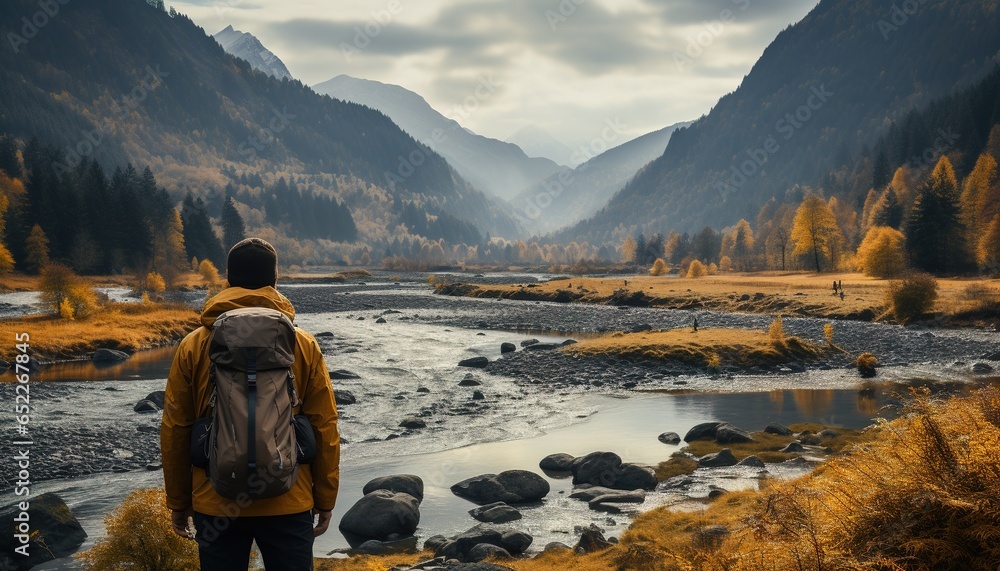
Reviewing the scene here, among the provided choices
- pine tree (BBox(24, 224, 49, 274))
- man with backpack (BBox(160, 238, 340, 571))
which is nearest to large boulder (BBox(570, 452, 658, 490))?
man with backpack (BBox(160, 238, 340, 571))

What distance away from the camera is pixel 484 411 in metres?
32.2

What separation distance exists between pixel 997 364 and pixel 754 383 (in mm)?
15150

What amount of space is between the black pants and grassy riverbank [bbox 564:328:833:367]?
39.9 metres

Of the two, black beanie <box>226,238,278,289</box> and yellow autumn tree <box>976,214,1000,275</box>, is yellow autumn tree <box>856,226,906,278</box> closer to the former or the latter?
yellow autumn tree <box>976,214,1000,275</box>

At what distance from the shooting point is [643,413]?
104 feet

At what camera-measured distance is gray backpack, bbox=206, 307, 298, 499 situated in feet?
18.1

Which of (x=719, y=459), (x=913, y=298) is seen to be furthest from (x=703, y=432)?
(x=913, y=298)

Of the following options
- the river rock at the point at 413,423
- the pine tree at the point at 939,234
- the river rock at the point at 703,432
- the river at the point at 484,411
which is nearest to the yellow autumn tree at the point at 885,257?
the pine tree at the point at 939,234

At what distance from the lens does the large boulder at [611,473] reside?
2061 centimetres

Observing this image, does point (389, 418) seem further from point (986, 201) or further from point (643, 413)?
point (986, 201)

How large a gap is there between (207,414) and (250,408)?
0.67m

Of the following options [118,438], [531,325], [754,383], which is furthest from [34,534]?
[531,325]

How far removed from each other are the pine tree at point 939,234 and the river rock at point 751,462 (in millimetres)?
84258

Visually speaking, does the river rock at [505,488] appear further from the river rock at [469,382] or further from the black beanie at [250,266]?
the river rock at [469,382]
